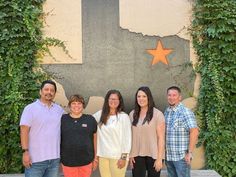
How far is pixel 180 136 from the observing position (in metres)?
3.86

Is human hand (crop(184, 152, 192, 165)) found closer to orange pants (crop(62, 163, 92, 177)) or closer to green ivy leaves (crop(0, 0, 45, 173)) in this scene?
orange pants (crop(62, 163, 92, 177))

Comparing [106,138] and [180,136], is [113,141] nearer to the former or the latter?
[106,138]

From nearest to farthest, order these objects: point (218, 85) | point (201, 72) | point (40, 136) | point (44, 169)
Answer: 1. point (40, 136)
2. point (44, 169)
3. point (218, 85)
4. point (201, 72)

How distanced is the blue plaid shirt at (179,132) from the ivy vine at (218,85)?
60.5 inches

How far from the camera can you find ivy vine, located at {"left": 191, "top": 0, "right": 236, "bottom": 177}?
5270 mm

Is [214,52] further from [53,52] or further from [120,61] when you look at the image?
[53,52]

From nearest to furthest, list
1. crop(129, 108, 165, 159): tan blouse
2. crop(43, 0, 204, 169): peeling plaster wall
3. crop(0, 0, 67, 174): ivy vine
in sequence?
crop(129, 108, 165, 159): tan blouse → crop(0, 0, 67, 174): ivy vine → crop(43, 0, 204, 169): peeling plaster wall

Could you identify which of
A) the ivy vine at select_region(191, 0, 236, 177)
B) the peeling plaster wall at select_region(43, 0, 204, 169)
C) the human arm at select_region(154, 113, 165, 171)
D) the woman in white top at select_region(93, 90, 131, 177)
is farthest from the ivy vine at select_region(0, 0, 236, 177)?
the woman in white top at select_region(93, 90, 131, 177)

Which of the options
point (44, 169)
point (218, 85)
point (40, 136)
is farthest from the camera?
point (218, 85)

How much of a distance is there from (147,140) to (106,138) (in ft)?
1.53

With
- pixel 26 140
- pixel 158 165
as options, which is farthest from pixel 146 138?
pixel 26 140

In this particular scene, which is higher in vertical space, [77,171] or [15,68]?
[15,68]

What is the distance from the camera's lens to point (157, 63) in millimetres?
5414

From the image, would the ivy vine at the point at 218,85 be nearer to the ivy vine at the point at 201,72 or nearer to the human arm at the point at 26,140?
the ivy vine at the point at 201,72
